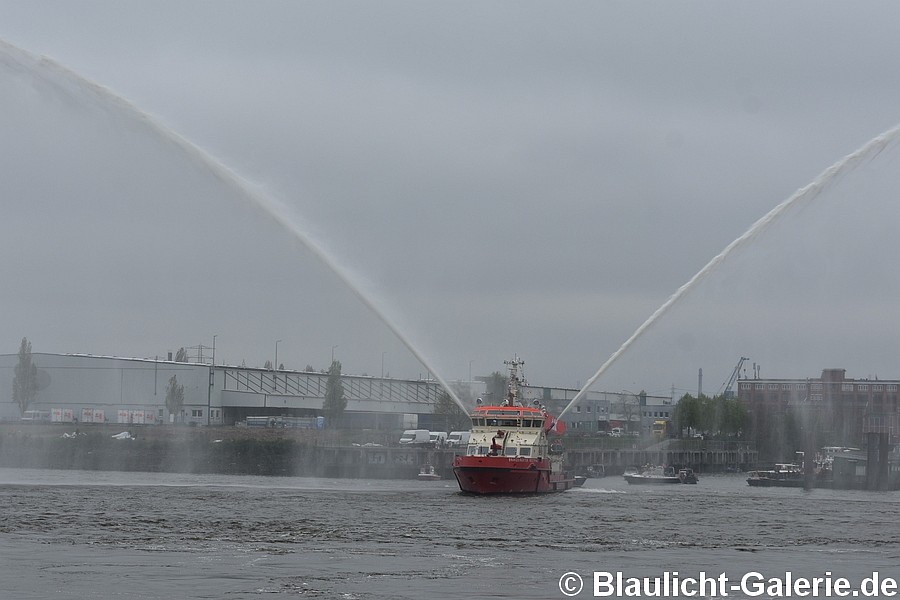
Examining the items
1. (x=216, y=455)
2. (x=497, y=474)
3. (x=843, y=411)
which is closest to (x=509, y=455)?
(x=497, y=474)

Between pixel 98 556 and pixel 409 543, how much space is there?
1175cm

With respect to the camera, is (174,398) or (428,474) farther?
(174,398)

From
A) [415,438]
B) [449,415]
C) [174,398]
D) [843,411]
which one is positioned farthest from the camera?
[843,411]

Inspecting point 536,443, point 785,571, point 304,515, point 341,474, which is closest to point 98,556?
point 304,515

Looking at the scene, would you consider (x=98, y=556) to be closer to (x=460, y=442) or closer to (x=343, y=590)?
(x=343, y=590)

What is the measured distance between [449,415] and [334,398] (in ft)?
54.3

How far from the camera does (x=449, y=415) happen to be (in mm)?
162125

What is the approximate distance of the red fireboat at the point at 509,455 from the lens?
250ft

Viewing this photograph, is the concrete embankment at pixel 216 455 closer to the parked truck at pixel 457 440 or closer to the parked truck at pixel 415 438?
the parked truck at pixel 457 440

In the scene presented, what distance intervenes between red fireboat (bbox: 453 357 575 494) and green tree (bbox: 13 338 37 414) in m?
90.0

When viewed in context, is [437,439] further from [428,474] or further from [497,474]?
[497,474]

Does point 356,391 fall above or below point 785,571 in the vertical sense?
above

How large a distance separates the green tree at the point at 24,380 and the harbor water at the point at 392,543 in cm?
8147

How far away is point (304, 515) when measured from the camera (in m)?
59.8
